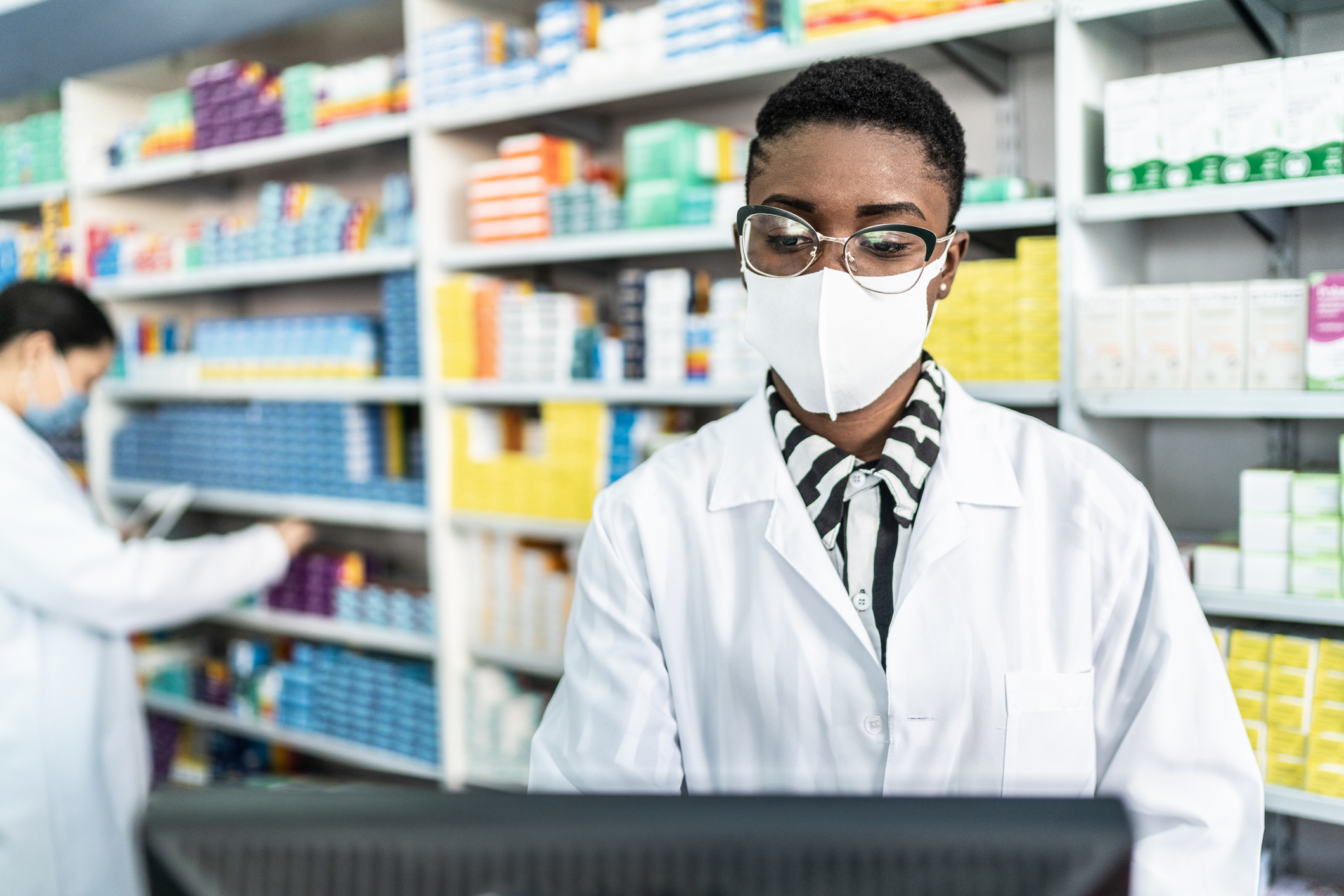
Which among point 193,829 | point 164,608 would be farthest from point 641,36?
point 193,829

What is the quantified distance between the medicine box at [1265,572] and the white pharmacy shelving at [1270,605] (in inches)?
0.5

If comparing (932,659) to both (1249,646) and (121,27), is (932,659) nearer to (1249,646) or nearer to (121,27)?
(1249,646)

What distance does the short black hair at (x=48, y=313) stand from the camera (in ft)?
8.30

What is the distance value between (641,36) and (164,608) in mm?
1962

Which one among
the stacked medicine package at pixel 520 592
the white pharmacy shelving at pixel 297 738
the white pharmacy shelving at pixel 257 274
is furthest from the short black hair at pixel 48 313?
the white pharmacy shelving at pixel 297 738

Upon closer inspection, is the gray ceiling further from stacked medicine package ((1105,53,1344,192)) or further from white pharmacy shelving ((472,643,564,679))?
stacked medicine package ((1105,53,1344,192))

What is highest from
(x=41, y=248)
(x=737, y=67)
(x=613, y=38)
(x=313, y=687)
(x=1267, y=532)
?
(x=613, y=38)

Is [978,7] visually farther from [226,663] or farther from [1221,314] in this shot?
[226,663]

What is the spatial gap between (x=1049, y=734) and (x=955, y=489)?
1.04ft

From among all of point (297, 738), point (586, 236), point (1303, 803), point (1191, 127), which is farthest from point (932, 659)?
point (297, 738)

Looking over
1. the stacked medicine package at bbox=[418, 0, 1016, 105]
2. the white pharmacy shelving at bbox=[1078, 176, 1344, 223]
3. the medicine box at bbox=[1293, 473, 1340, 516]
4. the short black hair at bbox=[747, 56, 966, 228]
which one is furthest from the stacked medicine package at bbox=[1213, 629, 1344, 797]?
the stacked medicine package at bbox=[418, 0, 1016, 105]

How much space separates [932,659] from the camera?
123 cm

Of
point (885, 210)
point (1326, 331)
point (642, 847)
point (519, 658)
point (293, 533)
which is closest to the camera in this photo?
point (642, 847)

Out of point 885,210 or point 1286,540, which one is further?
point 1286,540
